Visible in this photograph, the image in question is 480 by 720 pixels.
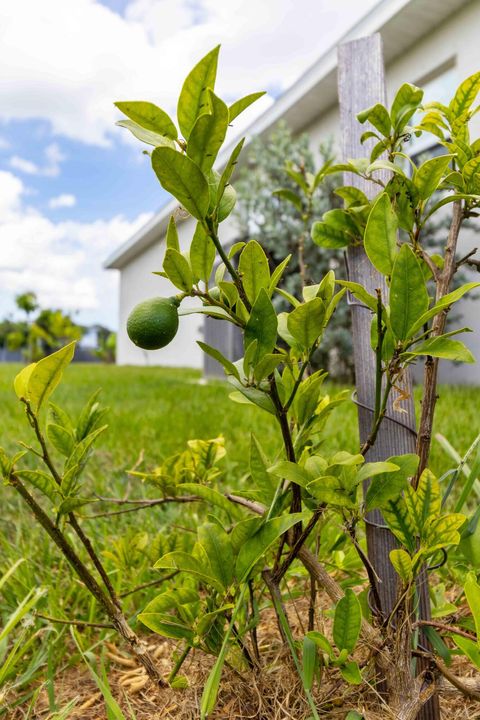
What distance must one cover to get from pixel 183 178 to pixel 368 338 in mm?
409

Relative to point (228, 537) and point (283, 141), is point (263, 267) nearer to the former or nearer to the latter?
point (228, 537)

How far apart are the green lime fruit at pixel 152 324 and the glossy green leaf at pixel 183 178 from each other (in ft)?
0.31

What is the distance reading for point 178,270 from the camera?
54 cm

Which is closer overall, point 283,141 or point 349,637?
point 349,637

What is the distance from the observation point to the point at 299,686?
0.71 meters

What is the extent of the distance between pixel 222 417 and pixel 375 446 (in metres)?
2.35

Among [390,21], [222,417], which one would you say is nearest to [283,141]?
[390,21]

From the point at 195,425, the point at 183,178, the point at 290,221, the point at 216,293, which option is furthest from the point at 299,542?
the point at 290,221

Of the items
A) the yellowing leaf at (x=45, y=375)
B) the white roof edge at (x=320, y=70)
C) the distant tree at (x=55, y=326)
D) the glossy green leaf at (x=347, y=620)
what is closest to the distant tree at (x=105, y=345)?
the distant tree at (x=55, y=326)

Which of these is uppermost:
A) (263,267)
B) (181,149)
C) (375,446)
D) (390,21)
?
(390,21)

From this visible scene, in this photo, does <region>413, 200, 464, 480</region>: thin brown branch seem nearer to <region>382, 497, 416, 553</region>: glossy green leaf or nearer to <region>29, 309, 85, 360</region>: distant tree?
<region>382, 497, 416, 553</region>: glossy green leaf

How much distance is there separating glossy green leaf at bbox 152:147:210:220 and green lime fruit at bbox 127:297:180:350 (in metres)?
0.09

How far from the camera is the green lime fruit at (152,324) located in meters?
0.54

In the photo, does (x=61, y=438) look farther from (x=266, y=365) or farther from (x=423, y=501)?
(x=423, y=501)
